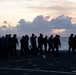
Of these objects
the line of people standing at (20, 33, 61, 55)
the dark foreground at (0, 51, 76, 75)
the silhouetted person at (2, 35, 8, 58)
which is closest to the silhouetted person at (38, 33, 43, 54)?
the line of people standing at (20, 33, 61, 55)

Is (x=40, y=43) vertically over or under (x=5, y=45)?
under

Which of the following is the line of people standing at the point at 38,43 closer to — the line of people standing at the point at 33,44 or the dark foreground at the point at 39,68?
the line of people standing at the point at 33,44

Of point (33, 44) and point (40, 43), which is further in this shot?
point (40, 43)

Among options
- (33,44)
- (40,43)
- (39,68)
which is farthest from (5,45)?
(39,68)

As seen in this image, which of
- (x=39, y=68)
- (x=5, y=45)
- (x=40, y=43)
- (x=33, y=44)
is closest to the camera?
(x=39, y=68)

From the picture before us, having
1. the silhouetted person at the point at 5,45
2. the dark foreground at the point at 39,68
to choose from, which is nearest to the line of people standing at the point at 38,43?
the silhouetted person at the point at 5,45

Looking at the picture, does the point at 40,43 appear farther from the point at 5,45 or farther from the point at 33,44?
the point at 5,45

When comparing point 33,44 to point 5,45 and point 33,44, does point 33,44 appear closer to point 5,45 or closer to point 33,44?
point 33,44

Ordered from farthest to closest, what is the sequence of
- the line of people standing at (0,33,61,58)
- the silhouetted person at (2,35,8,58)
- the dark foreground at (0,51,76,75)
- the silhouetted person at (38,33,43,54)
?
1. the silhouetted person at (38,33,43,54)
2. the line of people standing at (0,33,61,58)
3. the silhouetted person at (2,35,8,58)
4. the dark foreground at (0,51,76,75)

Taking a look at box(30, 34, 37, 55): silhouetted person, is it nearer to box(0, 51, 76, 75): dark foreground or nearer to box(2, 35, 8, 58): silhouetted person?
box(2, 35, 8, 58): silhouetted person

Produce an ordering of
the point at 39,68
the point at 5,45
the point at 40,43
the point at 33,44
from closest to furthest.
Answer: the point at 39,68 → the point at 5,45 → the point at 33,44 → the point at 40,43

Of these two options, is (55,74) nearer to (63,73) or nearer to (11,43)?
(63,73)

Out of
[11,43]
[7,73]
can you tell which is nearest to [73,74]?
[7,73]

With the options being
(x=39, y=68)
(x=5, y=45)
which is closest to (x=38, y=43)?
(x=5, y=45)
